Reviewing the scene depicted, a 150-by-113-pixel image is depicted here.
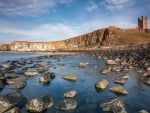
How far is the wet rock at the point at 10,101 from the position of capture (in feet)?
59.1

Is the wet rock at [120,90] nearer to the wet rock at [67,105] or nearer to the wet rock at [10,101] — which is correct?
the wet rock at [67,105]

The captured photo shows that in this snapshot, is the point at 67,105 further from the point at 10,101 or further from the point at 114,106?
the point at 10,101

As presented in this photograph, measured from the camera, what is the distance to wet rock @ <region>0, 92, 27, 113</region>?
18016 millimetres

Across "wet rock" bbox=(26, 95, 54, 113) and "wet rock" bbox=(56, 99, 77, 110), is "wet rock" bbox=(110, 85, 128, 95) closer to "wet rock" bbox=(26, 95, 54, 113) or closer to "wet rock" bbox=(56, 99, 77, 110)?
"wet rock" bbox=(56, 99, 77, 110)

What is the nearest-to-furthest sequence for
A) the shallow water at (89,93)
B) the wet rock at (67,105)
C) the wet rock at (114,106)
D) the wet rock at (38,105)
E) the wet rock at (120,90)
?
the wet rock at (114,106)
the wet rock at (38,105)
the wet rock at (67,105)
the shallow water at (89,93)
the wet rock at (120,90)

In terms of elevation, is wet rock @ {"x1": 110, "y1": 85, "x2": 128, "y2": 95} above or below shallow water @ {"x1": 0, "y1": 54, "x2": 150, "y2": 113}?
above

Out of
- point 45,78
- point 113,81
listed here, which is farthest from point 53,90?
point 113,81

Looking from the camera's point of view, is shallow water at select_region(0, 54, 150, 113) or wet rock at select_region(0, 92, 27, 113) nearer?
wet rock at select_region(0, 92, 27, 113)

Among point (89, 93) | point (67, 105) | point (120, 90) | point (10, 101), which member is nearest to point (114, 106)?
point (67, 105)

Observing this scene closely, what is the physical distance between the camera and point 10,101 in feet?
62.3

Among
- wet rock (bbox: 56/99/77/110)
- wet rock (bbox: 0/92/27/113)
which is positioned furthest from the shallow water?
wet rock (bbox: 0/92/27/113)

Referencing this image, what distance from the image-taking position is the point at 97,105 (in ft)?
63.6

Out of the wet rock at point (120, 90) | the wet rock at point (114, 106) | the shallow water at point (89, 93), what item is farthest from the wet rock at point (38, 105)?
the wet rock at point (120, 90)

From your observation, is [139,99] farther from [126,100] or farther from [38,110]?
[38,110]
